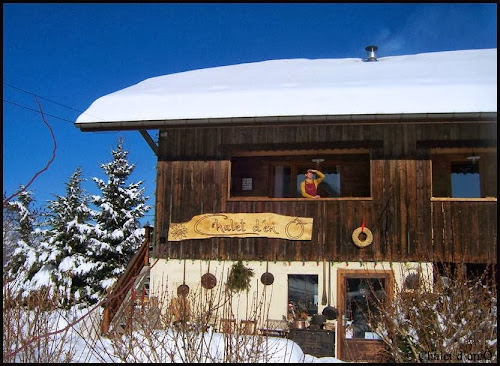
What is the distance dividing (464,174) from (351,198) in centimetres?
299

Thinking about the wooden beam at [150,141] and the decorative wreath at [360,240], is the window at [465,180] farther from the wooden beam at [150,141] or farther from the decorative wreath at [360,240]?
the wooden beam at [150,141]

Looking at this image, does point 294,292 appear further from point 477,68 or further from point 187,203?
point 477,68

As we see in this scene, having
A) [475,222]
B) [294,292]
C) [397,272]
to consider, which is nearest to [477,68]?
[475,222]

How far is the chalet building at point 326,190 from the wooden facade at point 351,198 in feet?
0.07

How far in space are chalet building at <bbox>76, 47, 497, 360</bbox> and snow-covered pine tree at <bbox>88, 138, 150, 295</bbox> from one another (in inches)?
301

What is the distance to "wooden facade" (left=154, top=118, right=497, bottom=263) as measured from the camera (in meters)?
11.0

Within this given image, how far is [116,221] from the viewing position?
66.9 ft

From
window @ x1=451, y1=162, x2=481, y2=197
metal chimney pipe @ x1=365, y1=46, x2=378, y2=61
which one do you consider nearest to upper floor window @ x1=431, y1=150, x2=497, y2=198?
window @ x1=451, y1=162, x2=481, y2=197

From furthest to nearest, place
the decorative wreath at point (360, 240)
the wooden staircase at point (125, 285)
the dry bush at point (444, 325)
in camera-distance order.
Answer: the decorative wreath at point (360, 240) → the wooden staircase at point (125, 285) → the dry bush at point (444, 325)

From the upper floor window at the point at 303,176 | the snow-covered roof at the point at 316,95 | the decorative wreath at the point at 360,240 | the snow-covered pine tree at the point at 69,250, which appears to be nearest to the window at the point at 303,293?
the decorative wreath at the point at 360,240

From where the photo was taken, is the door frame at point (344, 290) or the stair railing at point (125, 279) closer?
the stair railing at point (125, 279)

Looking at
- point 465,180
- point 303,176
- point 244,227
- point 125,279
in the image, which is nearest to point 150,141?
point 244,227

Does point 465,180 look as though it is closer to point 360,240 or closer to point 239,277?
point 360,240

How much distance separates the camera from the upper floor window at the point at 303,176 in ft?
42.1
